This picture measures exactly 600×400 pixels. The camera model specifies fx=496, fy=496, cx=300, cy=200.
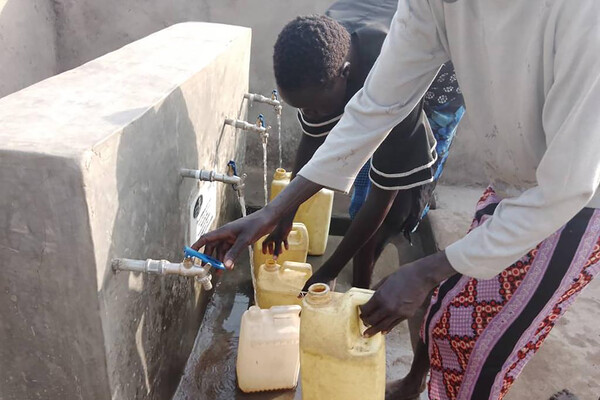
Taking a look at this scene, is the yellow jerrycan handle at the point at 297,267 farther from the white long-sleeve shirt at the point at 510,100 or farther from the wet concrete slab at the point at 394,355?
the white long-sleeve shirt at the point at 510,100

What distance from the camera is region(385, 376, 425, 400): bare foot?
198 centimetres

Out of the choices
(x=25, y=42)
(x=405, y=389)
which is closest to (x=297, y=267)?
(x=405, y=389)

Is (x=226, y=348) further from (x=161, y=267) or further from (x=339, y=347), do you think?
(x=161, y=267)

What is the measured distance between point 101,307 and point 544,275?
1.16 metres

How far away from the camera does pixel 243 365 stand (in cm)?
187

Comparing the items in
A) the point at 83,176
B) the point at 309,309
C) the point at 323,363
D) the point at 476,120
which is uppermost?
the point at 476,120

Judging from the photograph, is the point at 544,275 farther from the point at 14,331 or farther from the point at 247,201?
the point at 247,201

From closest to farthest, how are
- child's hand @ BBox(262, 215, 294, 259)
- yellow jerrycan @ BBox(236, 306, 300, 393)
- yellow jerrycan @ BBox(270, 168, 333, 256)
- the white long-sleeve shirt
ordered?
the white long-sleeve shirt
yellow jerrycan @ BBox(236, 306, 300, 393)
child's hand @ BBox(262, 215, 294, 259)
yellow jerrycan @ BBox(270, 168, 333, 256)

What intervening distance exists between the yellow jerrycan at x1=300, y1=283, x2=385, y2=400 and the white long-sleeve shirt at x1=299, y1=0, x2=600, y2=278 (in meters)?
0.40

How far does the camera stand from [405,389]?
6.53 ft

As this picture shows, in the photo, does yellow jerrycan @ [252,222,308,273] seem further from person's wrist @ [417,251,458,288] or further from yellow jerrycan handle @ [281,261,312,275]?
person's wrist @ [417,251,458,288]

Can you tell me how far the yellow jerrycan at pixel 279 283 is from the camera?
212 cm

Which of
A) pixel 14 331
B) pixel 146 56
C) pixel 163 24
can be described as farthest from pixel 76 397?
pixel 163 24

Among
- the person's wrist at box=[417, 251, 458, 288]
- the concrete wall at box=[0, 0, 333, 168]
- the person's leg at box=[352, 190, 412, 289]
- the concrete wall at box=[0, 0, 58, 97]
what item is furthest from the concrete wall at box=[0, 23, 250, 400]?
the concrete wall at box=[0, 0, 58, 97]
